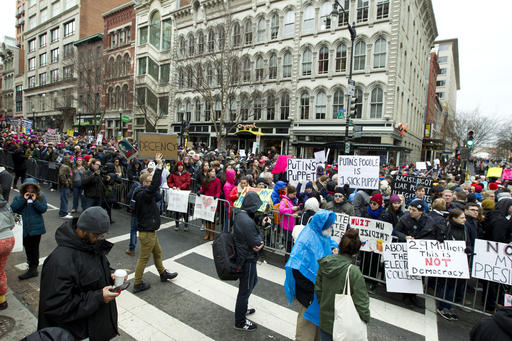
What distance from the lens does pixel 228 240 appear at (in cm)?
376

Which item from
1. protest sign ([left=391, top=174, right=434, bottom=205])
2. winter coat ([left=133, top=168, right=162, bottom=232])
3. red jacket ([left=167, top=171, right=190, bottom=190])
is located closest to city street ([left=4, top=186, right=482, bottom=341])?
winter coat ([left=133, top=168, right=162, bottom=232])

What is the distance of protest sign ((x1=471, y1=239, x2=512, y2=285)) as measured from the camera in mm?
4262

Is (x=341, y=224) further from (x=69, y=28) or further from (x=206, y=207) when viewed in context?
(x=69, y=28)

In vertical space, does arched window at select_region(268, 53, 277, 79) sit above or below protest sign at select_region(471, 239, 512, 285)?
above

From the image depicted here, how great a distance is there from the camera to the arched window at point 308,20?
26203mm

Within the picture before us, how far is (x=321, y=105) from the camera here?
26500 mm

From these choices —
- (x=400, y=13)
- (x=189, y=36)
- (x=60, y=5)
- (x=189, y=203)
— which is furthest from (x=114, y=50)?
(x=189, y=203)

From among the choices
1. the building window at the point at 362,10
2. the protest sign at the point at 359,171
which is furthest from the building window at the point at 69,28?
the protest sign at the point at 359,171

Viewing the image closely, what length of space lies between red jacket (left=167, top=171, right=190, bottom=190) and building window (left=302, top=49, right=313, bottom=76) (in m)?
22.1

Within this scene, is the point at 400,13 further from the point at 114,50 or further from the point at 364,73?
the point at 114,50

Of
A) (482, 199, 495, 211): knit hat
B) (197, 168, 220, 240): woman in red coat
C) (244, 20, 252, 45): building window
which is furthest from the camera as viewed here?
(244, 20, 252, 45): building window

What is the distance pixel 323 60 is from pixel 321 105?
13.7 ft

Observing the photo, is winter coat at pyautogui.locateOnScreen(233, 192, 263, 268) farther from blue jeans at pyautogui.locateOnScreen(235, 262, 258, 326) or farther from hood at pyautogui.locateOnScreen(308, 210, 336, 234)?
hood at pyautogui.locateOnScreen(308, 210, 336, 234)

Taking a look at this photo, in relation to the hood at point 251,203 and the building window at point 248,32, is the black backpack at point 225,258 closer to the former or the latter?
the hood at point 251,203
